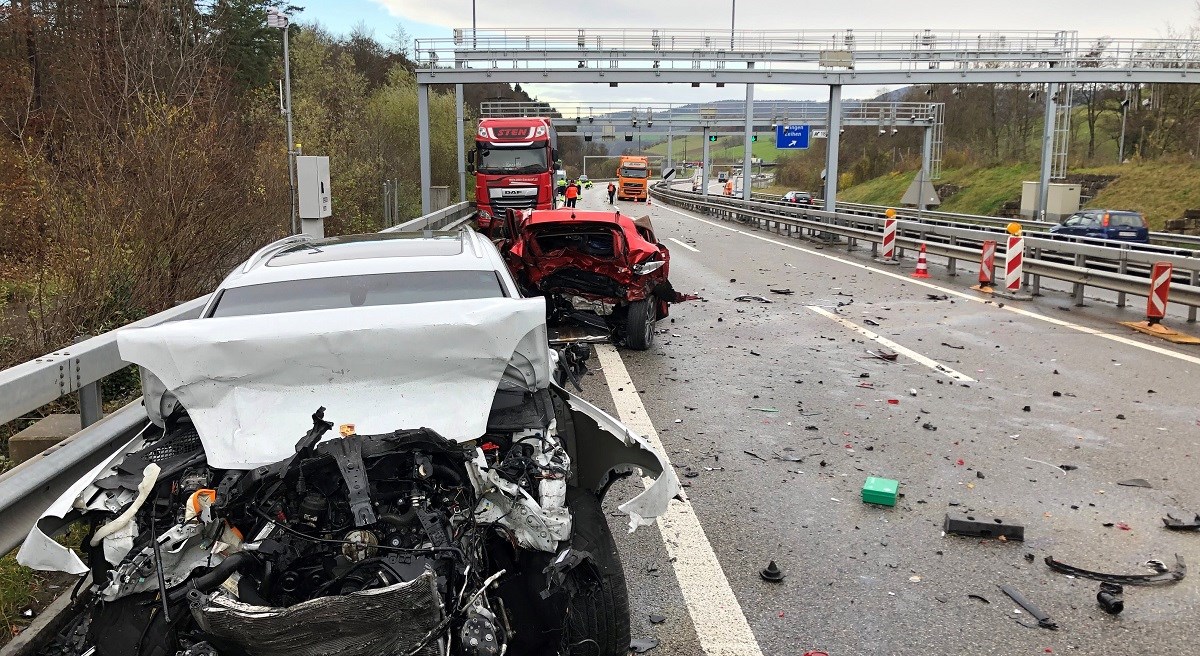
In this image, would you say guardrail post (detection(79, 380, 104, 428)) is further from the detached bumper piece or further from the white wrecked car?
the detached bumper piece

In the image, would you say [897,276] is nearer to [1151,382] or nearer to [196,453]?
[1151,382]

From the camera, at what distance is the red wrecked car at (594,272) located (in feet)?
36.1

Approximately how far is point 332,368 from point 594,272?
7.44 meters

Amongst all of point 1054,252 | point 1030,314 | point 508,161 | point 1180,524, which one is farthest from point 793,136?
point 1180,524

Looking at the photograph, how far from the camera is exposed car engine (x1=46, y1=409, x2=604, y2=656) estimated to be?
2.92 metres

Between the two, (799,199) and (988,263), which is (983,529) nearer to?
(988,263)

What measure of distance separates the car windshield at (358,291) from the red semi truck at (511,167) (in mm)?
25986

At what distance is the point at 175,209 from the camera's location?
34.8 feet

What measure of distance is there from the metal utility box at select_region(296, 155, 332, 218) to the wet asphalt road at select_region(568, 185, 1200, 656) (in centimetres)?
422

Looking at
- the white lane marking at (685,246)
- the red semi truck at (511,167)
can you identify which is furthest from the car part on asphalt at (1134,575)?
the red semi truck at (511,167)

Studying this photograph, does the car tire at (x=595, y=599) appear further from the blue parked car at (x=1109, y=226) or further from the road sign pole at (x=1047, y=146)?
the road sign pole at (x=1047, y=146)

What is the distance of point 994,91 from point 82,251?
63.9m

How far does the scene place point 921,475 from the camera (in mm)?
6453

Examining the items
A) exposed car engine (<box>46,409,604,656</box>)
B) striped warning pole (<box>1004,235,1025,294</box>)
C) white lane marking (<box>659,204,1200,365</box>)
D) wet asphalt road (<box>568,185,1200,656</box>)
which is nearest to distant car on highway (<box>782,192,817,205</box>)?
white lane marking (<box>659,204,1200,365</box>)
